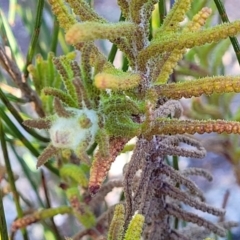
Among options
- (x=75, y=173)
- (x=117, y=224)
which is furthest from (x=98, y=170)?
(x=75, y=173)

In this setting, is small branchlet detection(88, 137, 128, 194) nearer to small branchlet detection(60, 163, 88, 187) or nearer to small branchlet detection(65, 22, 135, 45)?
small branchlet detection(65, 22, 135, 45)

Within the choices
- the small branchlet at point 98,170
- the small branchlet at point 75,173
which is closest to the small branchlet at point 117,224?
the small branchlet at point 98,170

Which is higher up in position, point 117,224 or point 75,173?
point 75,173

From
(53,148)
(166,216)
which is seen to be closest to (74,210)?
(166,216)

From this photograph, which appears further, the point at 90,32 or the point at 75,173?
the point at 75,173

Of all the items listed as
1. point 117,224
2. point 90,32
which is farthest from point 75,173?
point 90,32

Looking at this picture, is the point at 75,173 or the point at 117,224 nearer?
the point at 117,224

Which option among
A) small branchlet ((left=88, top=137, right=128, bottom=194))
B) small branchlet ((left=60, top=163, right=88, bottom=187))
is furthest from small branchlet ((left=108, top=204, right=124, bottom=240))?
small branchlet ((left=60, top=163, right=88, bottom=187))

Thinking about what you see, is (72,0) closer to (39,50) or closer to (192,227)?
(192,227)

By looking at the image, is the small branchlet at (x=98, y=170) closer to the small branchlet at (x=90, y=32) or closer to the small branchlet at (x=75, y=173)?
→ the small branchlet at (x=90, y=32)

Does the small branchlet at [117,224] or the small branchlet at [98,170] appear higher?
the small branchlet at [98,170]

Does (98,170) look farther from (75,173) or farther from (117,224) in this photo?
(75,173)
